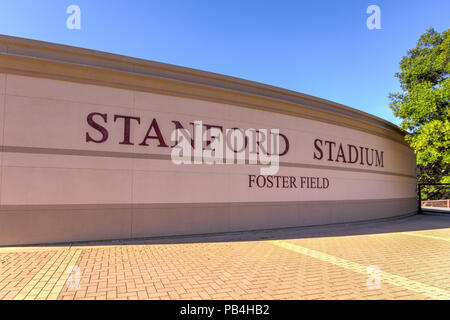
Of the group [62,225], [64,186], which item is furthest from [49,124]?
[62,225]

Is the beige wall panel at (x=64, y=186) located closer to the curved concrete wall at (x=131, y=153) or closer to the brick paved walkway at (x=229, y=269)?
the curved concrete wall at (x=131, y=153)

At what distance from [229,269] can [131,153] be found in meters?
4.69

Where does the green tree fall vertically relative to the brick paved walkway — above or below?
above

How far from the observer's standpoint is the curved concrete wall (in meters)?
7.37

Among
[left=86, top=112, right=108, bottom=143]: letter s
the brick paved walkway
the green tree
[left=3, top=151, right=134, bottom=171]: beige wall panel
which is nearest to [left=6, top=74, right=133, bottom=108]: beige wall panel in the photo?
[left=86, top=112, right=108, bottom=143]: letter s

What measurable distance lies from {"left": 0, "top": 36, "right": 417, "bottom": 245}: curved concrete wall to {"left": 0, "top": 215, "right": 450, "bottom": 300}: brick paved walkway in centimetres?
83

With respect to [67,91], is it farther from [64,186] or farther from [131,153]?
[64,186]

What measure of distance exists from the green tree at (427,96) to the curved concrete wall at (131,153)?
18.1ft

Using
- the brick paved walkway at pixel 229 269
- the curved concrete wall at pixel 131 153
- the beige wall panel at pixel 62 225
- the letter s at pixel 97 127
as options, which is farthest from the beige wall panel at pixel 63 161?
the brick paved walkway at pixel 229 269

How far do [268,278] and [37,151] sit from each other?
660cm

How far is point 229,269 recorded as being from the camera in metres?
5.50

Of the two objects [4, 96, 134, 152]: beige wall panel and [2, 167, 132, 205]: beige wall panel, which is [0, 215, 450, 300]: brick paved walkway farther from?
[4, 96, 134, 152]: beige wall panel
